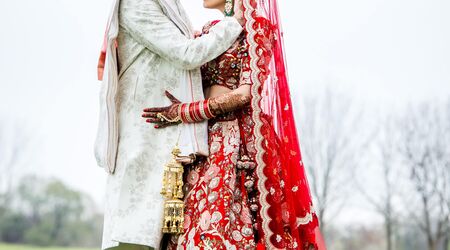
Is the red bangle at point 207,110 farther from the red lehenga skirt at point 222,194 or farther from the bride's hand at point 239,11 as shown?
the bride's hand at point 239,11

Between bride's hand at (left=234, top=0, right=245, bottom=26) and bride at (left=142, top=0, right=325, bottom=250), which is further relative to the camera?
bride's hand at (left=234, top=0, right=245, bottom=26)

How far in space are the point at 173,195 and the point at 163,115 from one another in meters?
0.34

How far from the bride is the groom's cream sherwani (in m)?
0.07

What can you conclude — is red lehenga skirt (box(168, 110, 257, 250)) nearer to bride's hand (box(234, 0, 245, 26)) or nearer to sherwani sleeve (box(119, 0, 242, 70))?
sherwani sleeve (box(119, 0, 242, 70))

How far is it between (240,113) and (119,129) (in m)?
0.52

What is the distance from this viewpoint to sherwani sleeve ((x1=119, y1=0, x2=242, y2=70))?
8.16 ft

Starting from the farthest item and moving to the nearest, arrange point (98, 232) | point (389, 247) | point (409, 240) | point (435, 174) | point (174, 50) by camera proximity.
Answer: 1. point (98, 232)
2. point (409, 240)
3. point (389, 247)
4. point (435, 174)
5. point (174, 50)

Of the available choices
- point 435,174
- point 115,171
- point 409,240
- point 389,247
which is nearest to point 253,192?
point 115,171

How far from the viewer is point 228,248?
2.34m

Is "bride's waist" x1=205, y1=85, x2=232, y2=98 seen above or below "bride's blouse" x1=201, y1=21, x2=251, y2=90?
below

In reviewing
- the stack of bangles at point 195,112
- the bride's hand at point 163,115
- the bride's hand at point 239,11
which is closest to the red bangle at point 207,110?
the stack of bangles at point 195,112

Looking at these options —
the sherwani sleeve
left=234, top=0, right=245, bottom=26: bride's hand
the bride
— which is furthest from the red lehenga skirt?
left=234, top=0, right=245, bottom=26: bride's hand

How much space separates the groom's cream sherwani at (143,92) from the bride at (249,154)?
2.6 inches

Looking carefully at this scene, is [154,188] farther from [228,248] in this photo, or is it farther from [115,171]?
[228,248]
